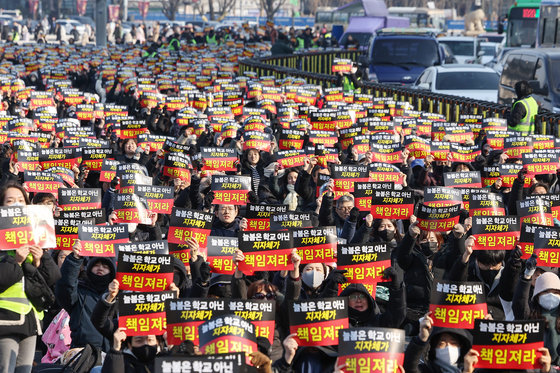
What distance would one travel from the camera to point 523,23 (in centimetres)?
3897

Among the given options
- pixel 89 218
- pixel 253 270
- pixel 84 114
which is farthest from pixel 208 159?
pixel 84 114

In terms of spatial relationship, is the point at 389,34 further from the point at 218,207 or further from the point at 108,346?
the point at 108,346

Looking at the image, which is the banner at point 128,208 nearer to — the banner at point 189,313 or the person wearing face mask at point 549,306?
the banner at point 189,313

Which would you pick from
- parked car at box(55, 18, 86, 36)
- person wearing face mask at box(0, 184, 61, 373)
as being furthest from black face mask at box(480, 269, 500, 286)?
parked car at box(55, 18, 86, 36)

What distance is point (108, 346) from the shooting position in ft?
27.5

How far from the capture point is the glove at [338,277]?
28.4 ft

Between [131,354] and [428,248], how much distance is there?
3.42m

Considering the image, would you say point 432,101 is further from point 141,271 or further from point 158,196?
point 141,271

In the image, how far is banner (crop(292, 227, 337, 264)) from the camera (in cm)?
902

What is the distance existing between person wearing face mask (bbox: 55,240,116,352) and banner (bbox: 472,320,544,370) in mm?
2797

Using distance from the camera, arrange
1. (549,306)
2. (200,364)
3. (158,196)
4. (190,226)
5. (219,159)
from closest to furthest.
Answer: (200,364) → (549,306) → (190,226) → (158,196) → (219,159)

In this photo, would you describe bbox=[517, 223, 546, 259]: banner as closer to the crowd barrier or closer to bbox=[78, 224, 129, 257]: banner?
bbox=[78, 224, 129, 257]: banner

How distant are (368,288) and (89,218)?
2.43 meters

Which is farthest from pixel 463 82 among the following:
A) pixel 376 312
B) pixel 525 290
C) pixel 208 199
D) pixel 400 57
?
pixel 376 312
